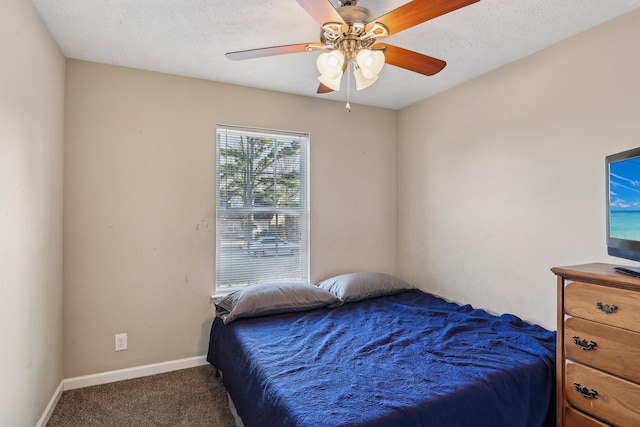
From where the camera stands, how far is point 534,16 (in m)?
1.96

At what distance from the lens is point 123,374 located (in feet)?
8.65

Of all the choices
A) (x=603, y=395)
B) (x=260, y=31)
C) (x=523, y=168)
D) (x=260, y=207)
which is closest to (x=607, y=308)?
(x=603, y=395)

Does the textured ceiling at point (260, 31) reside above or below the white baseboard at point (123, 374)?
above

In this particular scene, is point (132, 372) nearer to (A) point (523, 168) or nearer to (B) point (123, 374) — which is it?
(B) point (123, 374)

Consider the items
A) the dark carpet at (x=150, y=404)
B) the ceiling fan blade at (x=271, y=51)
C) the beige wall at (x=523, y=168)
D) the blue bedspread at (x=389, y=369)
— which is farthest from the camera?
the dark carpet at (x=150, y=404)

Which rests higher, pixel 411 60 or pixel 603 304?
pixel 411 60

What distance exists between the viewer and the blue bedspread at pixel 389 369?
1443mm

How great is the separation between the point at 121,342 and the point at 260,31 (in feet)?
8.18

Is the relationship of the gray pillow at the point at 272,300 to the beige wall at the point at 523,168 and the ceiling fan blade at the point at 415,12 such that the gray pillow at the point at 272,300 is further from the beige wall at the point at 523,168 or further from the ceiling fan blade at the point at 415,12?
the ceiling fan blade at the point at 415,12

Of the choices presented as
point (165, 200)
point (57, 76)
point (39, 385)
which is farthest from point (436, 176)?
point (39, 385)

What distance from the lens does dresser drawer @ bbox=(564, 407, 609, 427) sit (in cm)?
157

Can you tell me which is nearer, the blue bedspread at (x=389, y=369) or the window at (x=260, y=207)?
the blue bedspread at (x=389, y=369)

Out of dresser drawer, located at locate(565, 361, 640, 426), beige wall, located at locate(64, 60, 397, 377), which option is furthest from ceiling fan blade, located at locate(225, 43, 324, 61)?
dresser drawer, located at locate(565, 361, 640, 426)

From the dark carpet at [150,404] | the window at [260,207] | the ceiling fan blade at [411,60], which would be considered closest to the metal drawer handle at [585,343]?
the ceiling fan blade at [411,60]
